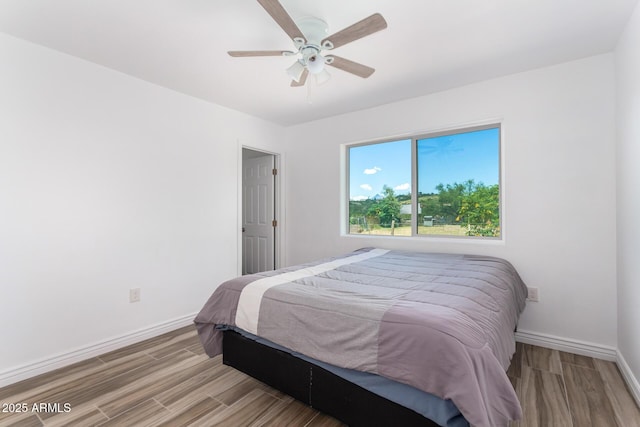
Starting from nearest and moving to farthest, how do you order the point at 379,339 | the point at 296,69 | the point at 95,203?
the point at 379,339 → the point at 296,69 → the point at 95,203

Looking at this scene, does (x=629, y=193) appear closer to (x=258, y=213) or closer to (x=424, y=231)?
(x=424, y=231)

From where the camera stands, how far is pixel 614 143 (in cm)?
230

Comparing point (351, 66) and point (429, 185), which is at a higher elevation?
point (351, 66)

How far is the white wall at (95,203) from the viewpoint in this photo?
2.10m

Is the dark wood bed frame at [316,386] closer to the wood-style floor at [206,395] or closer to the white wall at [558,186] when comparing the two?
the wood-style floor at [206,395]

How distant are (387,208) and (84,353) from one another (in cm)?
319

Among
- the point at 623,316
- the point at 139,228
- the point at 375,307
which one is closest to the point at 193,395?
the point at 375,307

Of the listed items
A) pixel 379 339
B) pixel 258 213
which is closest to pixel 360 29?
pixel 379 339

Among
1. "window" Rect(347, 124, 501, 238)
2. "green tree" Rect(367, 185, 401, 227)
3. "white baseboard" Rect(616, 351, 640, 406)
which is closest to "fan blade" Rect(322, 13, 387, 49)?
"window" Rect(347, 124, 501, 238)

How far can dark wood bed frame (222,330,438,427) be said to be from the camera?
1.32 meters

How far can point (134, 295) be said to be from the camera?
107 inches

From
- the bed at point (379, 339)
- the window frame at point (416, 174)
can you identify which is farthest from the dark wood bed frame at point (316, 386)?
the window frame at point (416, 174)

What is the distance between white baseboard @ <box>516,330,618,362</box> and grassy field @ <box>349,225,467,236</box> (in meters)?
1.04

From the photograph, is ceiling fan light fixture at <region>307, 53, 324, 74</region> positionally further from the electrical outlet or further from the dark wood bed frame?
the electrical outlet
